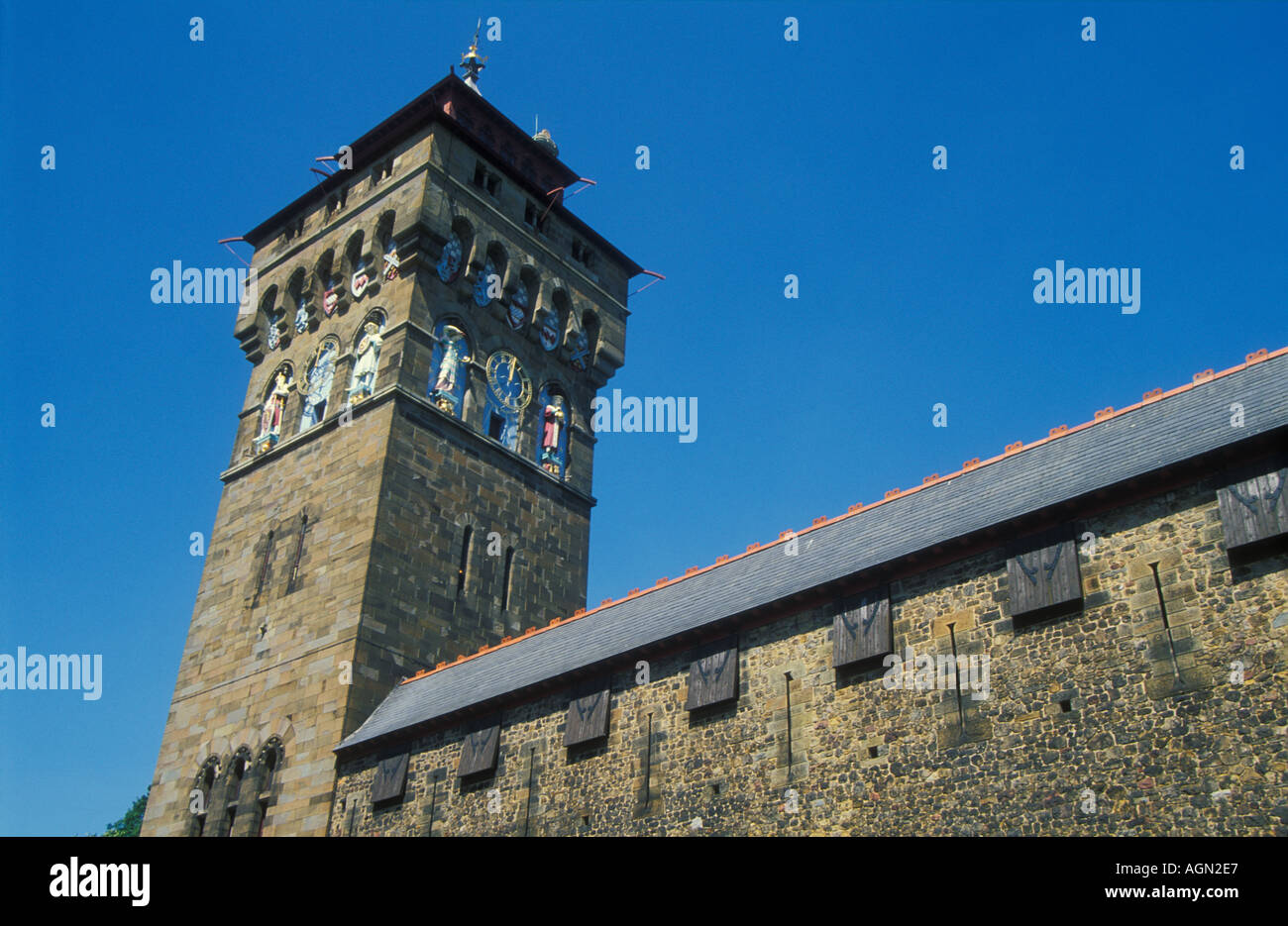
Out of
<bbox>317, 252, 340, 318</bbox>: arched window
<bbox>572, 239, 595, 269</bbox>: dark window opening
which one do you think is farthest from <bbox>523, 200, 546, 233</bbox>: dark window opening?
<bbox>317, 252, 340, 318</bbox>: arched window

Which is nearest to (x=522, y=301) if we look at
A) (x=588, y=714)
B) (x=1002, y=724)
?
(x=588, y=714)

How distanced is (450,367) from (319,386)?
4.12 m

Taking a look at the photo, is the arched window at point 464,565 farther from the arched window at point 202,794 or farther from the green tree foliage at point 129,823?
the green tree foliage at point 129,823

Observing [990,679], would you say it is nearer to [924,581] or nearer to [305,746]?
[924,581]

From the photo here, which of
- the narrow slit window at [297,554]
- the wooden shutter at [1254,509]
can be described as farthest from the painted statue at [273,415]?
the wooden shutter at [1254,509]

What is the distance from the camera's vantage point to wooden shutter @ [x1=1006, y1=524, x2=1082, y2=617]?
16.1m

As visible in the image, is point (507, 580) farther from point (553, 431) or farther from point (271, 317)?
point (271, 317)

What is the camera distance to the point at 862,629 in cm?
1808

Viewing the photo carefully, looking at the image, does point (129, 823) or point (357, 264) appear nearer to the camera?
point (357, 264)

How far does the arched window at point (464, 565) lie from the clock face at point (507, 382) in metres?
4.28

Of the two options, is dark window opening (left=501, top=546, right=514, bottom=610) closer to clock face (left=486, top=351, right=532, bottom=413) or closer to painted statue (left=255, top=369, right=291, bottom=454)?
clock face (left=486, top=351, right=532, bottom=413)

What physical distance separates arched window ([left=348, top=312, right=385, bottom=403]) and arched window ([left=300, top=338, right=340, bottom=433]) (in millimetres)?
987

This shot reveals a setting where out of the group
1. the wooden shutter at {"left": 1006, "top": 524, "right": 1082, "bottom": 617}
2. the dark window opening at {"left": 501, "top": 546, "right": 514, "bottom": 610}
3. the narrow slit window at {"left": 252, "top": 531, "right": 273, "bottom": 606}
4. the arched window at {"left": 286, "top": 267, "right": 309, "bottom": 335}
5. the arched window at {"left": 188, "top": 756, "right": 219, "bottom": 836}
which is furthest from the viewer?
the arched window at {"left": 286, "top": 267, "right": 309, "bottom": 335}
